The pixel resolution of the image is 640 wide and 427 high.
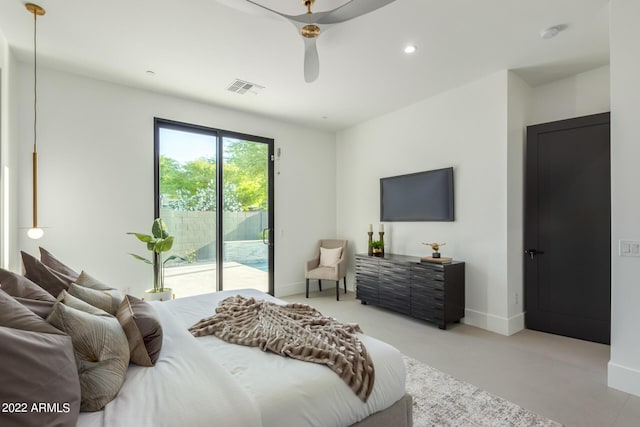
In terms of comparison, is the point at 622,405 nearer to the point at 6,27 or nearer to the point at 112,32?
the point at 112,32

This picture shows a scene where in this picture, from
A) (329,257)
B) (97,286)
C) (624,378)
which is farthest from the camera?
(329,257)

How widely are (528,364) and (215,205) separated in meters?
4.09

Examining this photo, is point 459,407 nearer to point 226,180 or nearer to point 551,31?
point 551,31

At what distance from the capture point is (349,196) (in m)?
5.47

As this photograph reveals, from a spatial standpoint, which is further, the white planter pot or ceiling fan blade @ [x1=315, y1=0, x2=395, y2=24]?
the white planter pot

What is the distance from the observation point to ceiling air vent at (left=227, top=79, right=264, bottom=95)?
3.62 metres

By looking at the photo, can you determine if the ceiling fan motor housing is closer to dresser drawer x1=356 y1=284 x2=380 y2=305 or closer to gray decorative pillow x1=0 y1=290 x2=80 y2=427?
gray decorative pillow x1=0 y1=290 x2=80 y2=427

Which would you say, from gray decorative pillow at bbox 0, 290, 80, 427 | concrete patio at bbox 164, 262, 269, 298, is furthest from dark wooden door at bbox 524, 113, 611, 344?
gray decorative pillow at bbox 0, 290, 80, 427

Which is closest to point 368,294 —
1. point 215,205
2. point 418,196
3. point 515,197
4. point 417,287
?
point 417,287

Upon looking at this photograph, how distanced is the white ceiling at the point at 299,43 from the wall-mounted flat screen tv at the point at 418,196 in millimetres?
1142

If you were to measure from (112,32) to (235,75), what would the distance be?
1.17 meters

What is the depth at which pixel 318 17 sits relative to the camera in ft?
6.81

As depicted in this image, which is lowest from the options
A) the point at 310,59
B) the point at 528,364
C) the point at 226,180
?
the point at 528,364

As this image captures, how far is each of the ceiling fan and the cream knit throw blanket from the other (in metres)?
1.94
